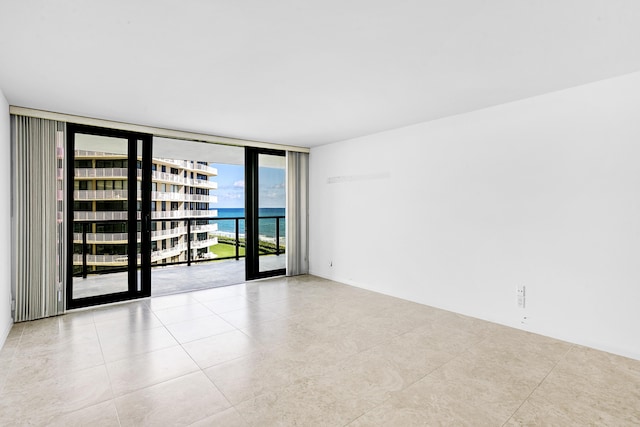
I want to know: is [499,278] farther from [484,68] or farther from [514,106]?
[484,68]

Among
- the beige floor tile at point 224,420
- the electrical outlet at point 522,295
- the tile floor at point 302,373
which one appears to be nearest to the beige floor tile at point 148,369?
the tile floor at point 302,373

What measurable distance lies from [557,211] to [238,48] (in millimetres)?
3212

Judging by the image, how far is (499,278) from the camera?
11.8ft

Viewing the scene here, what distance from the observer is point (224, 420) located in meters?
1.98

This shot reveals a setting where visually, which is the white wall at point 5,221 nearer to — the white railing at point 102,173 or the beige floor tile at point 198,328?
the white railing at point 102,173

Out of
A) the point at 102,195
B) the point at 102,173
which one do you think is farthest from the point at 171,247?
the point at 102,173

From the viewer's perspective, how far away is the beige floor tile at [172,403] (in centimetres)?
199

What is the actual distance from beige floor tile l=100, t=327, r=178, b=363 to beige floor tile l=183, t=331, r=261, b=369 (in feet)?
0.88

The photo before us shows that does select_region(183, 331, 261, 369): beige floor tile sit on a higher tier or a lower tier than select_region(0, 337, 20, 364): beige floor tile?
lower

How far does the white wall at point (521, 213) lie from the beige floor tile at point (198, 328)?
237 centimetres

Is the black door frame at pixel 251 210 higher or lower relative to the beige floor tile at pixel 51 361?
higher

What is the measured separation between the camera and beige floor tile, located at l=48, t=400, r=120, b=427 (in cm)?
194

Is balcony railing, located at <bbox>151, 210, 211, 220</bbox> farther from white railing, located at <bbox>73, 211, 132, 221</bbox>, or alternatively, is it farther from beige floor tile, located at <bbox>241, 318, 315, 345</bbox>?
beige floor tile, located at <bbox>241, 318, 315, 345</bbox>

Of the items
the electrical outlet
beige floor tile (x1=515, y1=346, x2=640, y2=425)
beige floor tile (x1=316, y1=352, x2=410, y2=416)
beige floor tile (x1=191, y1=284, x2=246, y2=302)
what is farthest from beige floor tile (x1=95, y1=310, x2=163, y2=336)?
the electrical outlet
